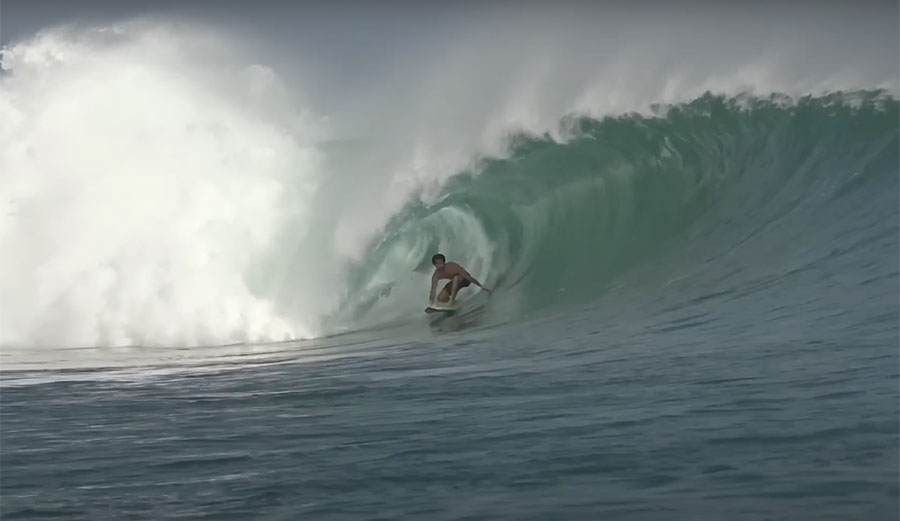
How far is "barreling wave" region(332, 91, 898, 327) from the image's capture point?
1326 centimetres

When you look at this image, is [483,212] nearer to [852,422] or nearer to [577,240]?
[577,240]

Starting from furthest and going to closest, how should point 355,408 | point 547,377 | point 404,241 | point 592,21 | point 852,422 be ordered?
point 592,21
point 404,241
point 547,377
point 355,408
point 852,422

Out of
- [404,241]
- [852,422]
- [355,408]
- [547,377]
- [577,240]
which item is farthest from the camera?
[404,241]

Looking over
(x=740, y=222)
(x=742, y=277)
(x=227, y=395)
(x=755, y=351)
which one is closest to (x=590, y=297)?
(x=742, y=277)

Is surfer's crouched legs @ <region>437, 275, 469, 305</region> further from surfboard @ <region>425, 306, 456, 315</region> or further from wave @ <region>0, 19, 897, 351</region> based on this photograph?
wave @ <region>0, 19, 897, 351</region>

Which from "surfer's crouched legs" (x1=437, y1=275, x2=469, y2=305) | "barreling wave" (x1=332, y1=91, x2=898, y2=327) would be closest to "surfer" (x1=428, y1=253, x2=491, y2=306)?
"surfer's crouched legs" (x1=437, y1=275, x2=469, y2=305)

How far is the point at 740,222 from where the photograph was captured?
13211 millimetres

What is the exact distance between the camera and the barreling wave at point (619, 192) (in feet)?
43.5

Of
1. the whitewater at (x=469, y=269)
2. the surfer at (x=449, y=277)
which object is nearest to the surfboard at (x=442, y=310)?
the surfer at (x=449, y=277)

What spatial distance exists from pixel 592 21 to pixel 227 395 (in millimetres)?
13839

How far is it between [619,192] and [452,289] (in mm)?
3226

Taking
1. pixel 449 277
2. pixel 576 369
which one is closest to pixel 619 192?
pixel 449 277

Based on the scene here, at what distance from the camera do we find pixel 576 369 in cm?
822

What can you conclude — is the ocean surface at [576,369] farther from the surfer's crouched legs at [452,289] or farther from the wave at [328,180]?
the surfer's crouched legs at [452,289]
